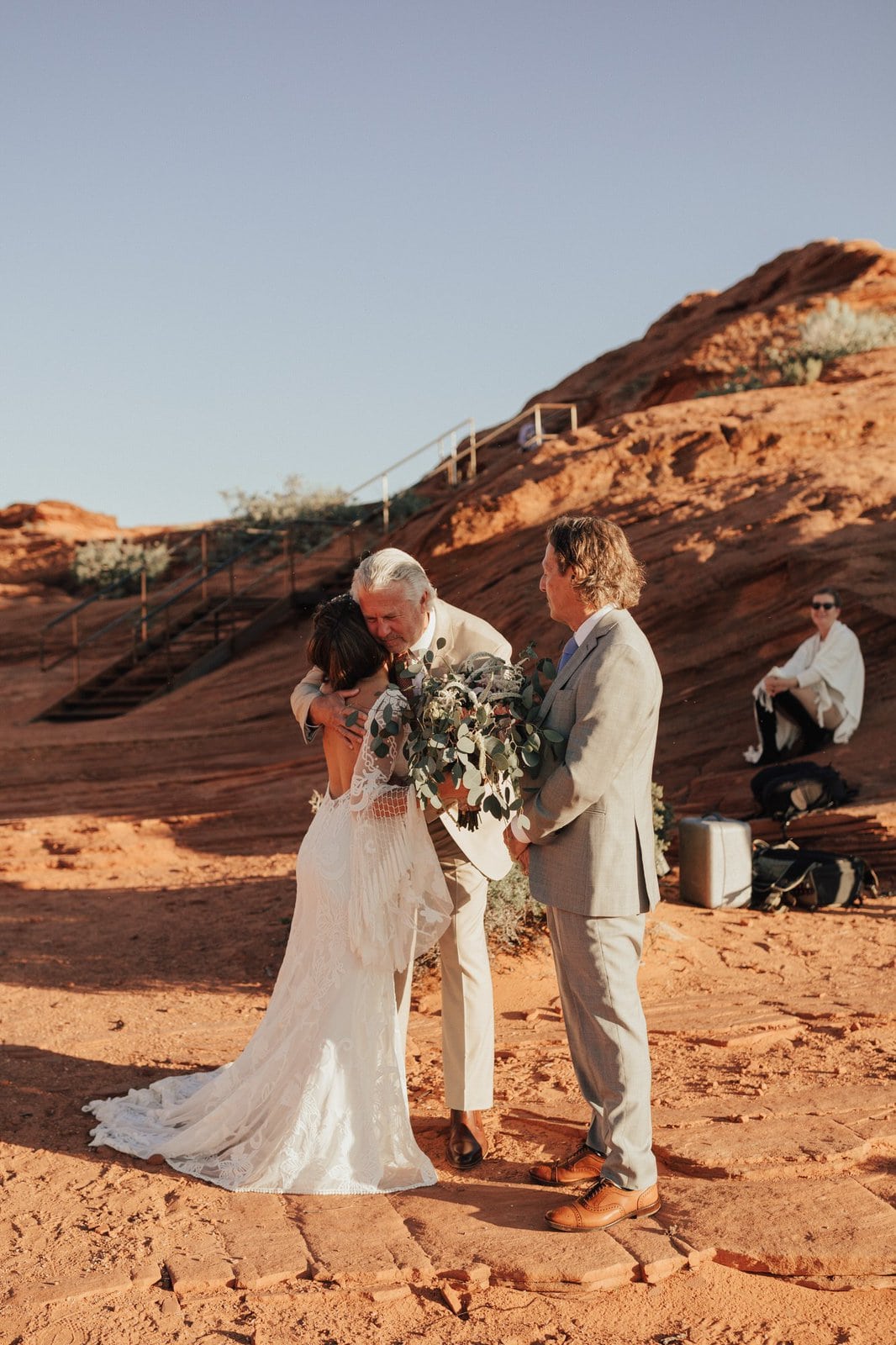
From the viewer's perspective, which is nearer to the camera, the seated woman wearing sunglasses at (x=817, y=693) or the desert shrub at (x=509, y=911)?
the desert shrub at (x=509, y=911)

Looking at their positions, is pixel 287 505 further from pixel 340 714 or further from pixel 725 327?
A: pixel 340 714

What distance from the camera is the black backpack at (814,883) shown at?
7.46m

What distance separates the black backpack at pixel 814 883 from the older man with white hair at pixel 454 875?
162 inches

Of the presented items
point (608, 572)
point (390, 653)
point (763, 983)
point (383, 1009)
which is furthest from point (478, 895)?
point (763, 983)

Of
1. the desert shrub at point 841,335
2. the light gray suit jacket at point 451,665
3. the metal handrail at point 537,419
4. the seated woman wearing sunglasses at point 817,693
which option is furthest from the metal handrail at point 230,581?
the light gray suit jacket at point 451,665

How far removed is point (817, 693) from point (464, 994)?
6.63 meters

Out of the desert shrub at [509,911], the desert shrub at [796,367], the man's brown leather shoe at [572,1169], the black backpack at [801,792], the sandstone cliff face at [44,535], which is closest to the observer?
the man's brown leather shoe at [572,1169]

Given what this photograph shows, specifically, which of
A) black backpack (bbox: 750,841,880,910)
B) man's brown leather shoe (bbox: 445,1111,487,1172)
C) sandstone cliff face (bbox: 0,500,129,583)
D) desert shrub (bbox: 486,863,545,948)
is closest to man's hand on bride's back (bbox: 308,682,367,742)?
man's brown leather shoe (bbox: 445,1111,487,1172)

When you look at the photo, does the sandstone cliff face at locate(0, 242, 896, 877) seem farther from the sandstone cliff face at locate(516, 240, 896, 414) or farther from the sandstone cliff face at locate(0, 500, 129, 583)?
the sandstone cliff face at locate(0, 500, 129, 583)

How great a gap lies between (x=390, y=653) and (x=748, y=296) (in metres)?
25.5

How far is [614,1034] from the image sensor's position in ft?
10.5

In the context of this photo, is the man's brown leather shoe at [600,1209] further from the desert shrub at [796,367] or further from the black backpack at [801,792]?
the desert shrub at [796,367]

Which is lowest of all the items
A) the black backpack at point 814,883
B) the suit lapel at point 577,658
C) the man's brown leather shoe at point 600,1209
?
the black backpack at point 814,883

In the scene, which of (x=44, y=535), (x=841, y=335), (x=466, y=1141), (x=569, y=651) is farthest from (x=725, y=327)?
(x=466, y=1141)
